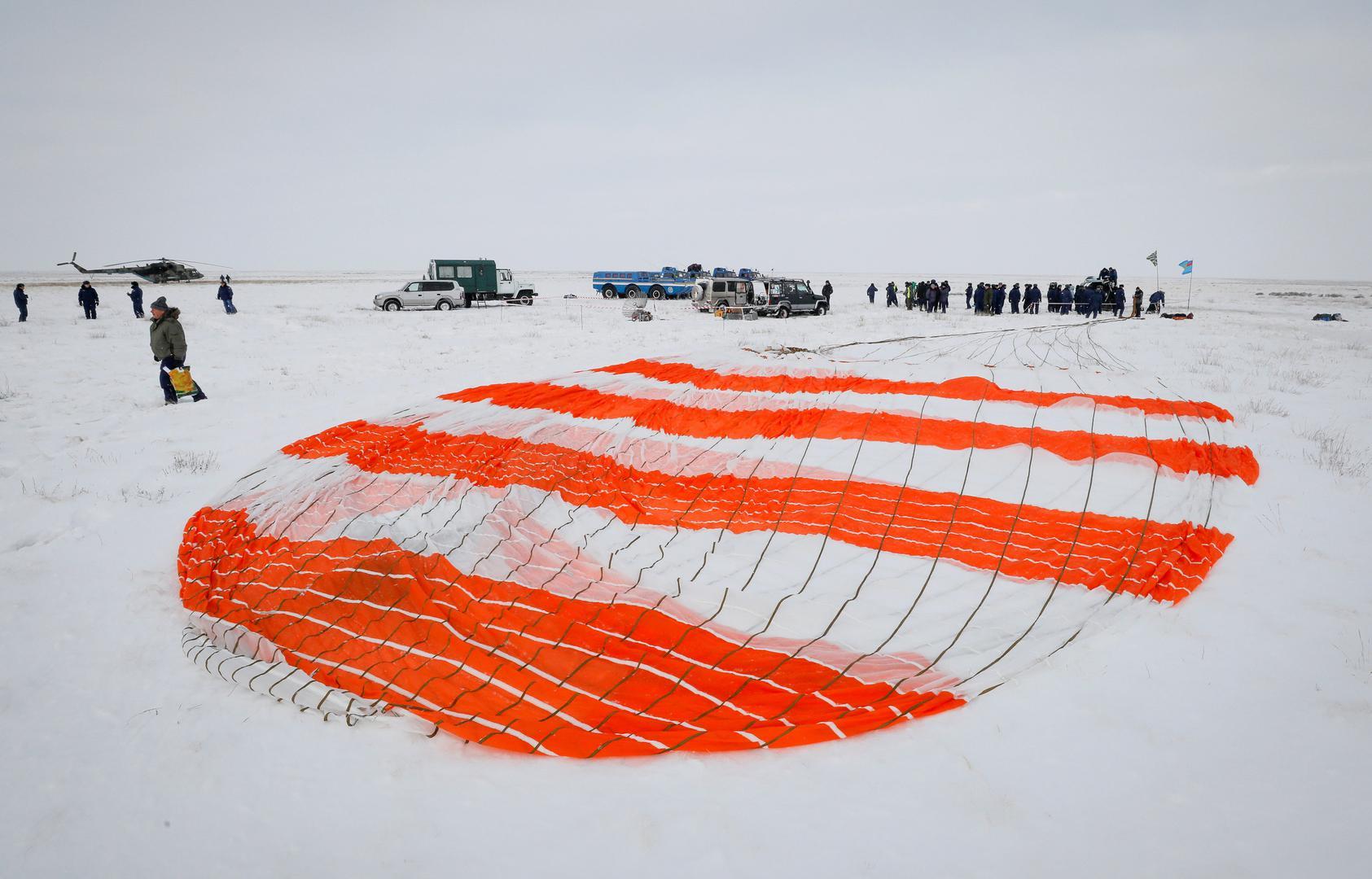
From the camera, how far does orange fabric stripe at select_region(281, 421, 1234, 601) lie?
3.61 metres

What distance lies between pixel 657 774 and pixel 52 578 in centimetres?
408

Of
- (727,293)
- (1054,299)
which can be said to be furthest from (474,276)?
(1054,299)

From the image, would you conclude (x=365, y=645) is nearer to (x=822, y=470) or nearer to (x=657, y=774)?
(x=657, y=774)

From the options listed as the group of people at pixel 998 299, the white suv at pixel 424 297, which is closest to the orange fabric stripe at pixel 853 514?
the white suv at pixel 424 297

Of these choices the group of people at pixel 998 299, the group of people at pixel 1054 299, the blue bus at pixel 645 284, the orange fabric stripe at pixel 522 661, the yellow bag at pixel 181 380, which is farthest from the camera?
the blue bus at pixel 645 284

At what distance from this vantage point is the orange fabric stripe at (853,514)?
361cm

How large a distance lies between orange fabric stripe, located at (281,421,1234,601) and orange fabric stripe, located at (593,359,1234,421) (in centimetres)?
191

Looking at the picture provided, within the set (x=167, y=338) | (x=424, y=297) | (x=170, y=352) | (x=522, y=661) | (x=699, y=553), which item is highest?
(x=424, y=297)

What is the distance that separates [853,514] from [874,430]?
1.38 meters

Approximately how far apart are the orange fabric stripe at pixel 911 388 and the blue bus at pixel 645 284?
1002 inches

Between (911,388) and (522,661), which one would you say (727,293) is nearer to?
(911,388)

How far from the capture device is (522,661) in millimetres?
2910

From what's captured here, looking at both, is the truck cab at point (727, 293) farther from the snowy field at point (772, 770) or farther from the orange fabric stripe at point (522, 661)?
the orange fabric stripe at point (522, 661)

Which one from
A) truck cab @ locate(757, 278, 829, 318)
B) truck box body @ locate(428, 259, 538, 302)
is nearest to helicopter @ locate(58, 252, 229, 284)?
truck box body @ locate(428, 259, 538, 302)
